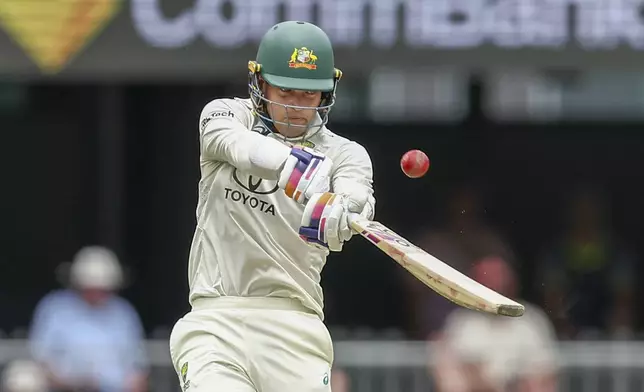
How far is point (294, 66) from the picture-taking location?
573 centimetres

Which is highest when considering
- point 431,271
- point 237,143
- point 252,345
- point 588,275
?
point 237,143

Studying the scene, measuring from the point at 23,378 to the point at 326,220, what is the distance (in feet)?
16.7

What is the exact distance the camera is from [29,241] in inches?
504

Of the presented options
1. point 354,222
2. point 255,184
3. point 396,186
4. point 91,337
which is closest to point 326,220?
point 354,222

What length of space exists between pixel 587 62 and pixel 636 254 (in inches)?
120

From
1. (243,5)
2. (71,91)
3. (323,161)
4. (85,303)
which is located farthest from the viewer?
(71,91)

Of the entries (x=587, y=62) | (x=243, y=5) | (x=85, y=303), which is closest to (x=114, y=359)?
(x=85, y=303)

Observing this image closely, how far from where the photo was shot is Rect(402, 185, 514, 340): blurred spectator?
11.0m

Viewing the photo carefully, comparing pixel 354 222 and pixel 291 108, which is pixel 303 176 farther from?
pixel 291 108

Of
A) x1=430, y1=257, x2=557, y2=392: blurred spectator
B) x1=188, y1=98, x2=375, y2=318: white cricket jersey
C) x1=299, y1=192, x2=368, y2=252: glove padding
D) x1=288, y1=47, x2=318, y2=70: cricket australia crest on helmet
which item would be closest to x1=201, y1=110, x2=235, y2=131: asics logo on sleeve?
x1=188, y1=98, x2=375, y2=318: white cricket jersey

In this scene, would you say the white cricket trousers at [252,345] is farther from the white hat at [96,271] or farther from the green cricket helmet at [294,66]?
the white hat at [96,271]

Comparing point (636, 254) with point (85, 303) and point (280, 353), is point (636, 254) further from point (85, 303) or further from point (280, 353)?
point (280, 353)

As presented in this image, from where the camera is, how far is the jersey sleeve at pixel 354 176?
555 centimetres

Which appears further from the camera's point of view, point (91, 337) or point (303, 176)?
point (91, 337)
